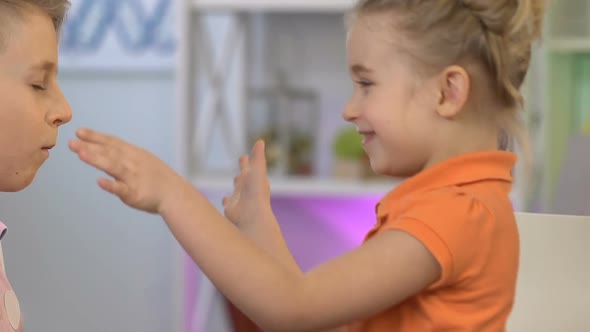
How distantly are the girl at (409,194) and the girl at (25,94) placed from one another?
0.14m

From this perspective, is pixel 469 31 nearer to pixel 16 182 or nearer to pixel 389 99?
pixel 389 99

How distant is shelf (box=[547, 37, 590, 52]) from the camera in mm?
2412

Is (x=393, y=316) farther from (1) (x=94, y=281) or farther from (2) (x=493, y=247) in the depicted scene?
(1) (x=94, y=281)

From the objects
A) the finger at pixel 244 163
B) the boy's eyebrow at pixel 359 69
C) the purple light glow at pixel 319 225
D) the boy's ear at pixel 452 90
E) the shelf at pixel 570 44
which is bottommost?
the purple light glow at pixel 319 225

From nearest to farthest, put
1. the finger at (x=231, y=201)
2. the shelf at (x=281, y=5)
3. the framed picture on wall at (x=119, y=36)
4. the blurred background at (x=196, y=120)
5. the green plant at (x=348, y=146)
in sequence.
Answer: the finger at (x=231, y=201), the shelf at (x=281, y=5), the green plant at (x=348, y=146), the blurred background at (x=196, y=120), the framed picture on wall at (x=119, y=36)

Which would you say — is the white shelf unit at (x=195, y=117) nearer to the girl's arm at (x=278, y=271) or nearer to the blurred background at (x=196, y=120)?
the blurred background at (x=196, y=120)

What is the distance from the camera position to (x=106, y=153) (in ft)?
2.53

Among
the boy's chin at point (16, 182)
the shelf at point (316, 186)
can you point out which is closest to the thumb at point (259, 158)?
the boy's chin at point (16, 182)

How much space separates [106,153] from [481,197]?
36 cm

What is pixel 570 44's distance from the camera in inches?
95.6

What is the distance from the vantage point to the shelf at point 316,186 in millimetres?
2271

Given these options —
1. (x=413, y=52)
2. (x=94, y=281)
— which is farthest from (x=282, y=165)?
(x=413, y=52)

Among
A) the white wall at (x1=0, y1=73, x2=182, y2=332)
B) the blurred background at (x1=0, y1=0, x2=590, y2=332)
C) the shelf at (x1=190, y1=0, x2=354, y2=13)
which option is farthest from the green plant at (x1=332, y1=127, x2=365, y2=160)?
the white wall at (x1=0, y1=73, x2=182, y2=332)

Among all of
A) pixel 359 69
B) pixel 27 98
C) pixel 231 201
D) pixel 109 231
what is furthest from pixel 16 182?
pixel 109 231
